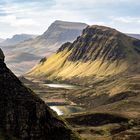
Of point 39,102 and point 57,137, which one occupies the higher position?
point 39,102

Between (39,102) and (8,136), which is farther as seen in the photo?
(39,102)

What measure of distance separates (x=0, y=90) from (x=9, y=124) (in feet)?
29.9

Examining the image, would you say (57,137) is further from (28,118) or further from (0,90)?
(0,90)

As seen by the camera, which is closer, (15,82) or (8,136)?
(8,136)

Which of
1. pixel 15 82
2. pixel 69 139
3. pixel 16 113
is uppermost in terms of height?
pixel 15 82

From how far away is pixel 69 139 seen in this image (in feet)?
362

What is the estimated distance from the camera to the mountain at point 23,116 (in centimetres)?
10538

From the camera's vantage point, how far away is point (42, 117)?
110 meters

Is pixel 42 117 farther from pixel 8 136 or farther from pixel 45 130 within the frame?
pixel 8 136

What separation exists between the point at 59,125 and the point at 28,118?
912 centimetres

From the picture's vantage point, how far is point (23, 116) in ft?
352

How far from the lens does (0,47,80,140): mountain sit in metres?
105

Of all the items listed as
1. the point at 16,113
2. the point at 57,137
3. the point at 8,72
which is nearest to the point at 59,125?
the point at 57,137

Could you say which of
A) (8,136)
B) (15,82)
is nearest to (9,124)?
(8,136)
